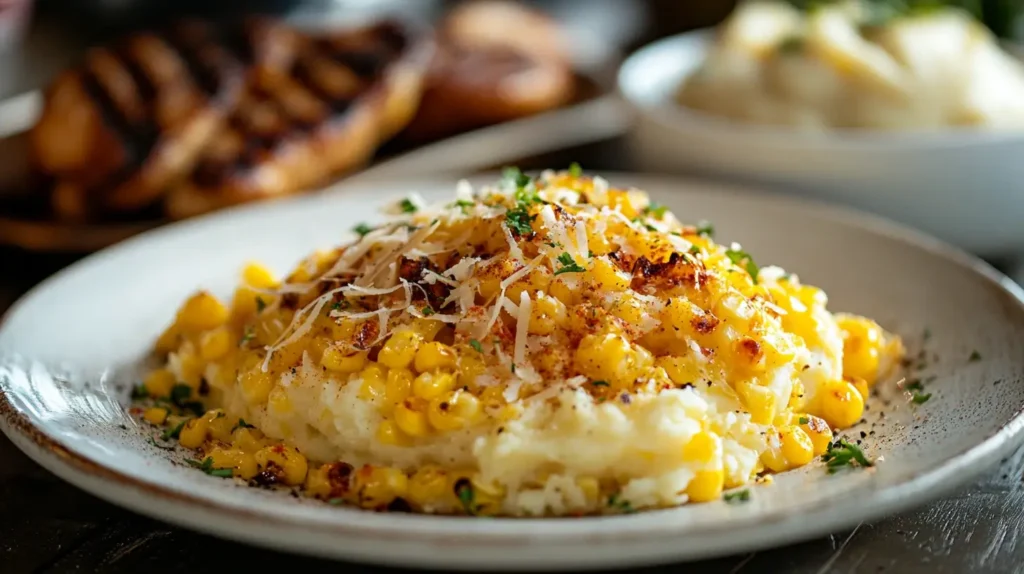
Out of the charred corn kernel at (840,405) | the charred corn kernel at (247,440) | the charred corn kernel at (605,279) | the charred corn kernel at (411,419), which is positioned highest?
the charred corn kernel at (605,279)

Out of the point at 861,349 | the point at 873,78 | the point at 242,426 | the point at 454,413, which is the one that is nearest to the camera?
the point at 454,413

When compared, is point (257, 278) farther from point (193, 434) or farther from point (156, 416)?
point (193, 434)

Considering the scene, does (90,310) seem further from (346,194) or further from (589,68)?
(589,68)

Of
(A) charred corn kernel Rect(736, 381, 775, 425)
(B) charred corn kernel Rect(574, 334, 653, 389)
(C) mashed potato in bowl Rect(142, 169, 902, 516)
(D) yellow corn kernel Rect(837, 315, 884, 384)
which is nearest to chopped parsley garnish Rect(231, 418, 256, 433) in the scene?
(C) mashed potato in bowl Rect(142, 169, 902, 516)

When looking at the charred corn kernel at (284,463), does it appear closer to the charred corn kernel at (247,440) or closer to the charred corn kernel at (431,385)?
the charred corn kernel at (247,440)

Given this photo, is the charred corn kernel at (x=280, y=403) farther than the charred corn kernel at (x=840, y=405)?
No

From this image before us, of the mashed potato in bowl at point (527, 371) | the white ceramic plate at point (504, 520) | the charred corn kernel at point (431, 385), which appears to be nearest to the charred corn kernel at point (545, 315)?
the mashed potato in bowl at point (527, 371)

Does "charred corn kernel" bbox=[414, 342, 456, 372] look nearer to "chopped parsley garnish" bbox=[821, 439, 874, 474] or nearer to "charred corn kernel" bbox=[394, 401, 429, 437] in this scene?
"charred corn kernel" bbox=[394, 401, 429, 437]

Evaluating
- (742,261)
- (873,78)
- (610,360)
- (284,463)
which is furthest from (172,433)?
(873,78)
